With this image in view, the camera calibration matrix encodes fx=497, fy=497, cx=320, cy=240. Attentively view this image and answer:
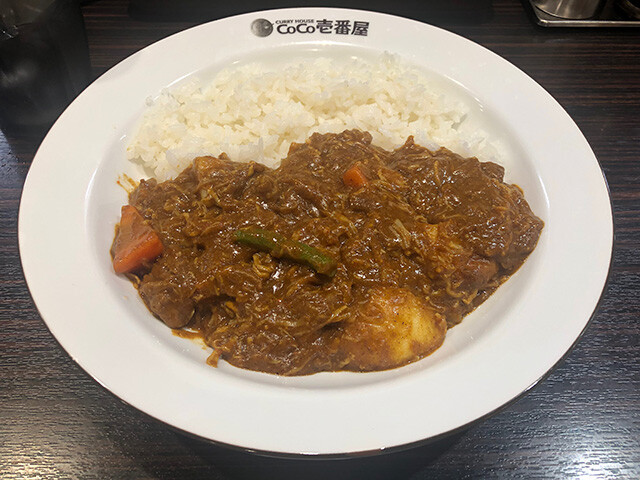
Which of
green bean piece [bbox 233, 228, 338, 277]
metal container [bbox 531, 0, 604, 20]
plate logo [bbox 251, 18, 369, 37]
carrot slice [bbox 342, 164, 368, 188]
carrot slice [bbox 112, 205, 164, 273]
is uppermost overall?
metal container [bbox 531, 0, 604, 20]

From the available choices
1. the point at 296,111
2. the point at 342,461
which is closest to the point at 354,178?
the point at 296,111

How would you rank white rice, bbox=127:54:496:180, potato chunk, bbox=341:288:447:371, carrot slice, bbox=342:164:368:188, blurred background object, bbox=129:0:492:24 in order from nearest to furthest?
potato chunk, bbox=341:288:447:371
carrot slice, bbox=342:164:368:188
white rice, bbox=127:54:496:180
blurred background object, bbox=129:0:492:24

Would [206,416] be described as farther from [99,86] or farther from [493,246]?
Answer: [99,86]

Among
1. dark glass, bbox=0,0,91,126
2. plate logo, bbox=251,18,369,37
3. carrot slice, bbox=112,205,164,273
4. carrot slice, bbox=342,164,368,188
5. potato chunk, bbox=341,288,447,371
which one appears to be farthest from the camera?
plate logo, bbox=251,18,369,37

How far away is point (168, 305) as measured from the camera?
2.40 meters

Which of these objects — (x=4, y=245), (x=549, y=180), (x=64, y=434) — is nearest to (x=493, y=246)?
(x=549, y=180)

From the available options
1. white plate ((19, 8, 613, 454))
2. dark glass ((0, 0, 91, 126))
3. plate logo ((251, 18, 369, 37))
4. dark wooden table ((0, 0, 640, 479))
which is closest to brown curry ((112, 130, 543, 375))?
white plate ((19, 8, 613, 454))

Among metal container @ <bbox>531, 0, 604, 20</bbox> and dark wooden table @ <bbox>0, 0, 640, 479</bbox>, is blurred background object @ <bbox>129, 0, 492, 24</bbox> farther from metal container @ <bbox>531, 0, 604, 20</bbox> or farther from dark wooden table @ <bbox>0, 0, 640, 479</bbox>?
dark wooden table @ <bbox>0, 0, 640, 479</bbox>

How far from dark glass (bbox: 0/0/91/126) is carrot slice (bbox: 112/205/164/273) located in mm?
1783

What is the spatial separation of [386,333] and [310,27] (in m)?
2.64

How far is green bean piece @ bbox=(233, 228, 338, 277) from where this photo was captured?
2.36m

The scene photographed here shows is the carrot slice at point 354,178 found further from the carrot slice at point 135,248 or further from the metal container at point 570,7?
the metal container at point 570,7

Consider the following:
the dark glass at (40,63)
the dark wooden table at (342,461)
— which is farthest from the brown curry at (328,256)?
the dark glass at (40,63)

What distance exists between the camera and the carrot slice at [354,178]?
271 centimetres
